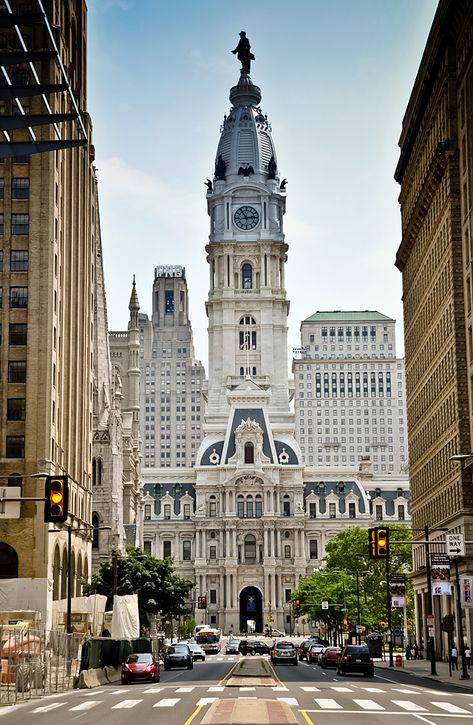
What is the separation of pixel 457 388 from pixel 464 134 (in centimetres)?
1649

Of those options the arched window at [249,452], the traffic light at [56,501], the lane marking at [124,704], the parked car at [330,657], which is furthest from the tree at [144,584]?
A: the arched window at [249,452]

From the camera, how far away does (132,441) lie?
153125 millimetres

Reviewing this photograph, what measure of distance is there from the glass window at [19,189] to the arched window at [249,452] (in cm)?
12080

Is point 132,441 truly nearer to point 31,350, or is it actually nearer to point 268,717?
point 31,350

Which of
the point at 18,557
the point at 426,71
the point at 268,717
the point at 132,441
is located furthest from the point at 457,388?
the point at 132,441

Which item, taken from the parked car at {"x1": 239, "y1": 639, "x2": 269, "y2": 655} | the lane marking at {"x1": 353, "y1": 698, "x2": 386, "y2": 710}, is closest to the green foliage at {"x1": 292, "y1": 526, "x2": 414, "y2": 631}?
the parked car at {"x1": 239, "y1": 639, "x2": 269, "y2": 655}

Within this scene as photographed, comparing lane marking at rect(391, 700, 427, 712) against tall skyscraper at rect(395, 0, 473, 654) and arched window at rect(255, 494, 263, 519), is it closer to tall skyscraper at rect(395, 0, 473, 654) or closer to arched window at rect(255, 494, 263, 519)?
tall skyscraper at rect(395, 0, 473, 654)

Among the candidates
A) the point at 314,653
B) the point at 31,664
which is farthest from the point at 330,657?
the point at 31,664

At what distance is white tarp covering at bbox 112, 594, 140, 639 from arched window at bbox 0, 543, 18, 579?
10.0 meters

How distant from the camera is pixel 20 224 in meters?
80.7

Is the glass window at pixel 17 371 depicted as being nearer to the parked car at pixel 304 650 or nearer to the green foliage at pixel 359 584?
the parked car at pixel 304 650

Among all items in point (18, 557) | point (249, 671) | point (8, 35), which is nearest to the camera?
point (249, 671)

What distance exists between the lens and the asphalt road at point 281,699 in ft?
111

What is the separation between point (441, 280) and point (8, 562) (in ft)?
118
